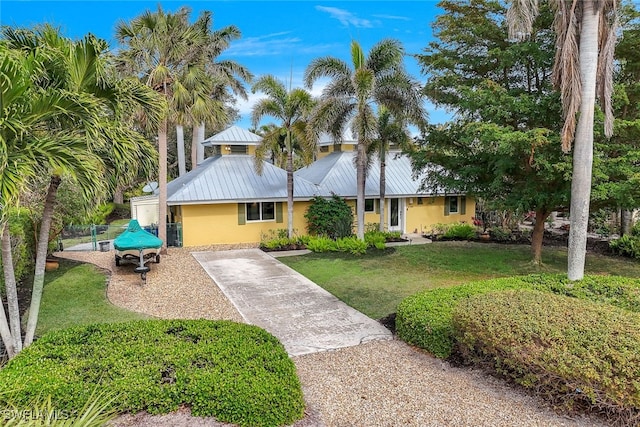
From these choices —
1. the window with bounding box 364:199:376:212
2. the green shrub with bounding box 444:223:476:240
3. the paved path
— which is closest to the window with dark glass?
the green shrub with bounding box 444:223:476:240

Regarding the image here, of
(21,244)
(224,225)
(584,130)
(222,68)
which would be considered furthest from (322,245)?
(222,68)

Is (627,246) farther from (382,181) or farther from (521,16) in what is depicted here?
(521,16)

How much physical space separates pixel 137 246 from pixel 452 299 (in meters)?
8.56

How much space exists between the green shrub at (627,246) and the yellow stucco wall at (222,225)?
12411 mm

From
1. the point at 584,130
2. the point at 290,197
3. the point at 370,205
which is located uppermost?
the point at 584,130

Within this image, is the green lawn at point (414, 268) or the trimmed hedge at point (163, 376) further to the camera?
the green lawn at point (414, 268)

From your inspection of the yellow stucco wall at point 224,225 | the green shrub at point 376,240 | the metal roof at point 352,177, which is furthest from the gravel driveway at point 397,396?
the metal roof at point 352,177

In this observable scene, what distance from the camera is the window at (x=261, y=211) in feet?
58.5

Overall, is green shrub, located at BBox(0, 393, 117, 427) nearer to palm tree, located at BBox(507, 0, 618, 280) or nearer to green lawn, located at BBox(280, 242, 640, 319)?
green lawn, located at BBox(280, 242, 640, 319)

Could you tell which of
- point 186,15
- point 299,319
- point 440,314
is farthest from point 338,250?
point 186,15

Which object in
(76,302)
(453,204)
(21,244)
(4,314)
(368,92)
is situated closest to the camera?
(4,314)

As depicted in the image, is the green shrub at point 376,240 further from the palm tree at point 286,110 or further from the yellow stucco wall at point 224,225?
the palm tree at point 286,110

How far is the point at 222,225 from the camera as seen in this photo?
17422 mm

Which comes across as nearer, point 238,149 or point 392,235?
point 392,235
